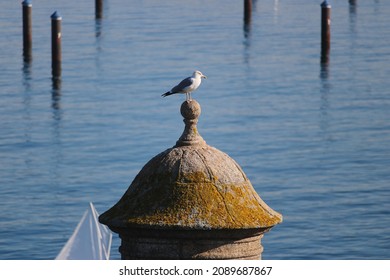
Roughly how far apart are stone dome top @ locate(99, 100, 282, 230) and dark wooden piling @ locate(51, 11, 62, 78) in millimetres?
38786

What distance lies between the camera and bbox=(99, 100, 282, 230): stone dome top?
818 centimetres

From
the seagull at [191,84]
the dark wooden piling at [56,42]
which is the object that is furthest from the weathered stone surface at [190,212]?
the dark wooden piling at [56,42]

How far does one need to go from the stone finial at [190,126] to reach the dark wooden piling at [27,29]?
4216 centimetres

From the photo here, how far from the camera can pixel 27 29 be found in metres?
53.0

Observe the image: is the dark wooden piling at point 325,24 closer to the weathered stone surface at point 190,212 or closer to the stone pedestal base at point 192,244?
the weathered stone surface at point 190,212

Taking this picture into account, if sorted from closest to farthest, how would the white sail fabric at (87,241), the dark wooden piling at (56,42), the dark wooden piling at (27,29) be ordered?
the white sail fabric at (87,241) < the dark wooden piling at (56,42) < the dark wooden piling at (27,29)

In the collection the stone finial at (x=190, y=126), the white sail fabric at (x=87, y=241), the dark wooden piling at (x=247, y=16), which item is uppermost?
the stone finial at (x=190, y=126)

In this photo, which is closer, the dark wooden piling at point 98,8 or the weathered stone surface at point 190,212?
the weathered stone surface at point 190,212

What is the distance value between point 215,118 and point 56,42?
818cm

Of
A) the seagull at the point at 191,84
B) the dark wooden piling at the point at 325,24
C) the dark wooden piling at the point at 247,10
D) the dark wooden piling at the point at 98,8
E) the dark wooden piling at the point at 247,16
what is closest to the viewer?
the seagull at the point at 191,84

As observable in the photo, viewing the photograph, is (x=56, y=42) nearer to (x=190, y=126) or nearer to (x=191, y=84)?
(x=191, y=84)

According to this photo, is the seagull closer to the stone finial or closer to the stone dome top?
the stone finial

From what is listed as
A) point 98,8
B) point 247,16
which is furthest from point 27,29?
point 98,8

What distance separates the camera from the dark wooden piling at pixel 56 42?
155ft
